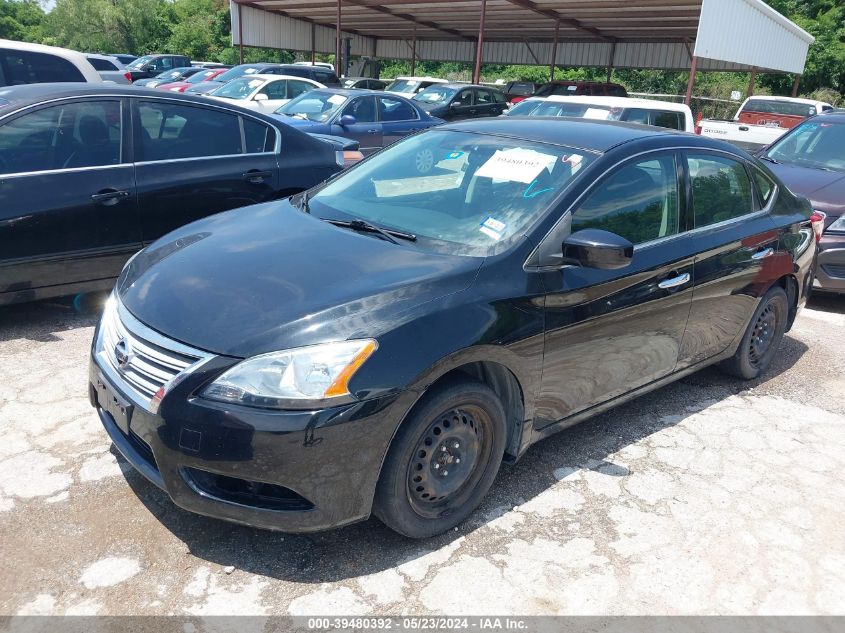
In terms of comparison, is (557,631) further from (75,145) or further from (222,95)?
(222,95)

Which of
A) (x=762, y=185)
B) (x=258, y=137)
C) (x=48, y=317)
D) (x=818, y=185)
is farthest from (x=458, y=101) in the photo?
(x=48, y=317)

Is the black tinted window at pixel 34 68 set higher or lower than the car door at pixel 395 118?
higher

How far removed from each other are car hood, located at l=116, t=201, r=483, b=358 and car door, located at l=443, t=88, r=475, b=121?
47.4 ft

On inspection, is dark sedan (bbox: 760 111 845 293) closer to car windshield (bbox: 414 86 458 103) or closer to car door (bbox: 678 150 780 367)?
car door (bbox: 678 150 780 367)

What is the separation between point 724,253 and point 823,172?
412cm

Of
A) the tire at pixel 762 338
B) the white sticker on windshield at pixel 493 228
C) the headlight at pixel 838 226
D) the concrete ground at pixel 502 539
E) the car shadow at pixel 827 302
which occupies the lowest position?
the car shadow at pixel 827 302

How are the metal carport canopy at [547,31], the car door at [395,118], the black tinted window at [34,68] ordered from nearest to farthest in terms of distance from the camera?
the black tinted window at [34,68] → the car door at [395,118] → the metal carport canopy at [547,31]

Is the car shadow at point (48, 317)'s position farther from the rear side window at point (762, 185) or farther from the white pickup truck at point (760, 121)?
the white pickup truck at point (760, 121)

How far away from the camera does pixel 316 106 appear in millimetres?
12203

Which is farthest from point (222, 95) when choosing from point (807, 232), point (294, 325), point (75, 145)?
point (294, 325)

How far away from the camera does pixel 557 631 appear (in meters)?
2.56

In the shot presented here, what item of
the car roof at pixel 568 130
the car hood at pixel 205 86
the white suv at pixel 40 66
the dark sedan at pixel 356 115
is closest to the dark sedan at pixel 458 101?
the dark sedan at pixel 356 115

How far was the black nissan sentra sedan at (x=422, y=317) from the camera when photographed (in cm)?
251

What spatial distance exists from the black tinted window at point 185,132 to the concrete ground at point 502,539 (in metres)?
1.87
